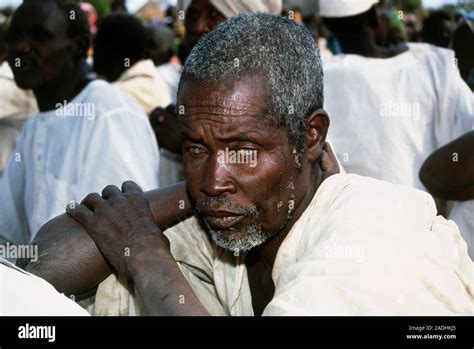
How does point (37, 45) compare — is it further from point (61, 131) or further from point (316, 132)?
point (316, 132)

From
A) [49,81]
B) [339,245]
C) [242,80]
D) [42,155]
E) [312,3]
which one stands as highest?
[242,80]

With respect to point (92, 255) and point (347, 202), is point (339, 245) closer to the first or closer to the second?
point (347, 202)

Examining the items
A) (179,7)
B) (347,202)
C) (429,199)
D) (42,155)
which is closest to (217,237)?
(347,202)

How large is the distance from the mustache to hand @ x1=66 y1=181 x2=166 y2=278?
0.69 ft

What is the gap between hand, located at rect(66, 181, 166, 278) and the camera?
244cm

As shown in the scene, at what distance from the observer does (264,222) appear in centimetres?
237

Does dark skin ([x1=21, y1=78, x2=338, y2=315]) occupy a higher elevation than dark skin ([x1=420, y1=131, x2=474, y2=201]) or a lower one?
higher

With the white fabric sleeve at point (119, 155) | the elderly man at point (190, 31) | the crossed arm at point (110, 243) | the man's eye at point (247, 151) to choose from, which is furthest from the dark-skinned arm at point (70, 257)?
the elderly man at point (190, 31)

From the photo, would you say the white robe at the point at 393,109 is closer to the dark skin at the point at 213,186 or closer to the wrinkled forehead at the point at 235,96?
the dark skin at the point at 213,186

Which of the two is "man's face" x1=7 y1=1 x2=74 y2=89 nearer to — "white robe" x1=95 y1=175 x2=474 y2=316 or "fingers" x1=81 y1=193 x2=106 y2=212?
"fingers" x1=81 y1=193 x2=106 y2=212

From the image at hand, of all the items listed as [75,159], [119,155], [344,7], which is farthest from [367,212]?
[344,7]

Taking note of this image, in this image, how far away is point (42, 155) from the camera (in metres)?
4.13

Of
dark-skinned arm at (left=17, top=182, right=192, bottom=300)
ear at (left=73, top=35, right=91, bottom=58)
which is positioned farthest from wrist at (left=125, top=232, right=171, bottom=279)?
ear at (left=73, top=35, right=91, bottom=58)
